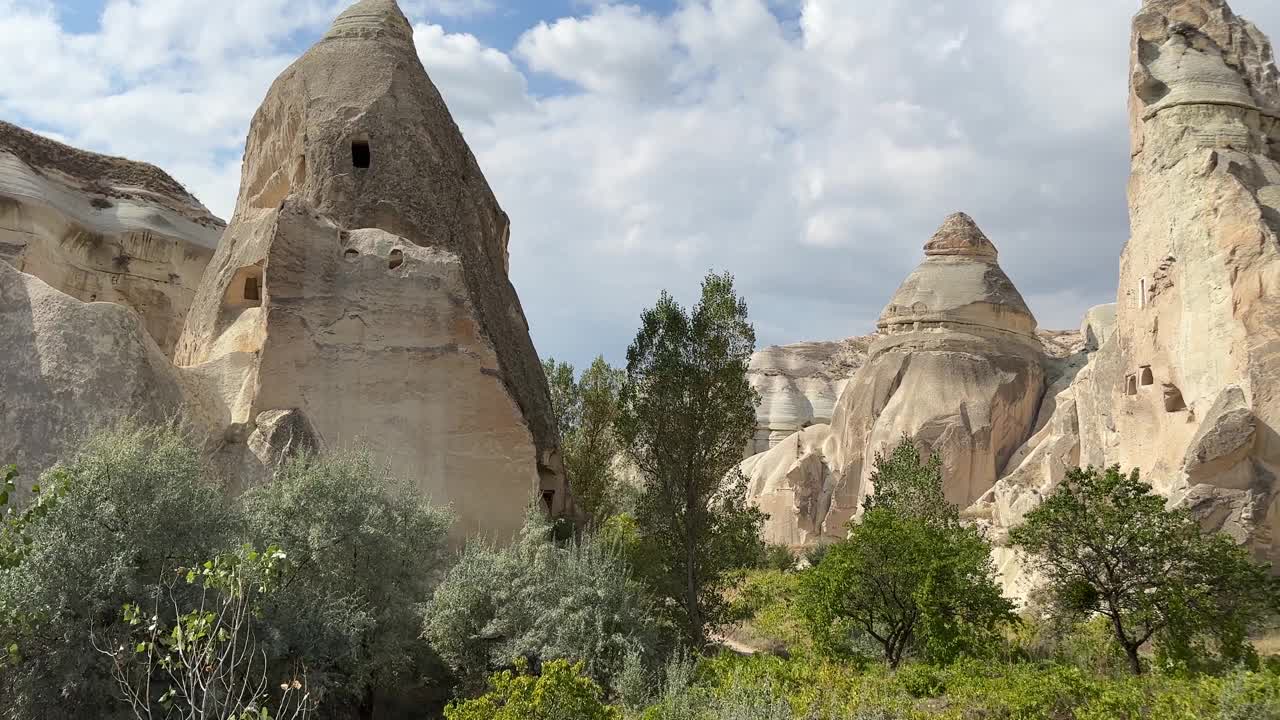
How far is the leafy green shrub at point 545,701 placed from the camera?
34.1 feet

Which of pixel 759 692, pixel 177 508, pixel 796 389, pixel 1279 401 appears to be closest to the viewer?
pixel 177 508

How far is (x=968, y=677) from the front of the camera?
527 inches

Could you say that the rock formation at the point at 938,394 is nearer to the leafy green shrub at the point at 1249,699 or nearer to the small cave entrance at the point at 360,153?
the small cave entrance at the point at 360,153

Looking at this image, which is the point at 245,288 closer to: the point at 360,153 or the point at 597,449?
the point at 360,153

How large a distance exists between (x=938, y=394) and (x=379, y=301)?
25.3 m

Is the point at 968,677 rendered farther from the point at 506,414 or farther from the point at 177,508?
the point at 177,508

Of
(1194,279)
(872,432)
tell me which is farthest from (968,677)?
(872,432)

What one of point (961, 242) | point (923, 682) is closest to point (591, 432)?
point (923, 682)

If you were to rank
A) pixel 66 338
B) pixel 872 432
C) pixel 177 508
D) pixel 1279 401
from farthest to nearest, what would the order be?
pixel 872 432 < pixel 1279 401 < pixel 66 338 < pixel 177 508

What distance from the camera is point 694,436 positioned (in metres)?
18.0

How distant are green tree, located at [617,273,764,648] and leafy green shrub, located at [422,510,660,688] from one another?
3220 millimetres

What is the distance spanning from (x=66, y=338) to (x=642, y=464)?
357 inches

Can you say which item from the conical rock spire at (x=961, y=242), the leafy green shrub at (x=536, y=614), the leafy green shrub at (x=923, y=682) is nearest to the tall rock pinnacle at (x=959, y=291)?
the conical rock spire at (x=961, y=242)

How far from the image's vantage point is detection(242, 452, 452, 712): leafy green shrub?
1136 centimetres
